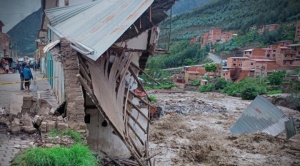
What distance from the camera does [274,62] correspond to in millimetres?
42438

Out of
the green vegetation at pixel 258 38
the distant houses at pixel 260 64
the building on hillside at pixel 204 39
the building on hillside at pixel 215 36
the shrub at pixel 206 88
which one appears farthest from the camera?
the building on hillside at pixel 204 39

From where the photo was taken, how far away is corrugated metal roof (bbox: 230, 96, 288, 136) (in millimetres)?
13797

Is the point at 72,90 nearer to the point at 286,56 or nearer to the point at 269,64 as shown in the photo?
the point at 269,64

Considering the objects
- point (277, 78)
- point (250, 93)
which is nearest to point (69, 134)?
point (250, 93)

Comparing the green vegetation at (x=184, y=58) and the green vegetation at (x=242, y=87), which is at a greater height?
the green vegetation at (x=184, y=58)

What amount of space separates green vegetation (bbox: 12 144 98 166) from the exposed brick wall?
1368mm

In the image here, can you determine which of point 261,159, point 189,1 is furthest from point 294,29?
point 189,1

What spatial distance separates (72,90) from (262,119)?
12058 mm

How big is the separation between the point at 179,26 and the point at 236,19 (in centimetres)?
2643

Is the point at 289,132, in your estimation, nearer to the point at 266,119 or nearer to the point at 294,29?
the point at 266,119

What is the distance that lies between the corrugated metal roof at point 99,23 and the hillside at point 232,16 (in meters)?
53.7

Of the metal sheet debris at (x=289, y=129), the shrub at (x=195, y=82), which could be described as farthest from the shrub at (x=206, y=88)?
the metal sheet debris at (x=289, y=129)

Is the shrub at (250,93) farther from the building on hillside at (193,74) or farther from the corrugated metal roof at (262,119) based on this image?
the corrugated metal roof at (262,119)

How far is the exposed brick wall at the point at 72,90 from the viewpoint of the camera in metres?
5.38
